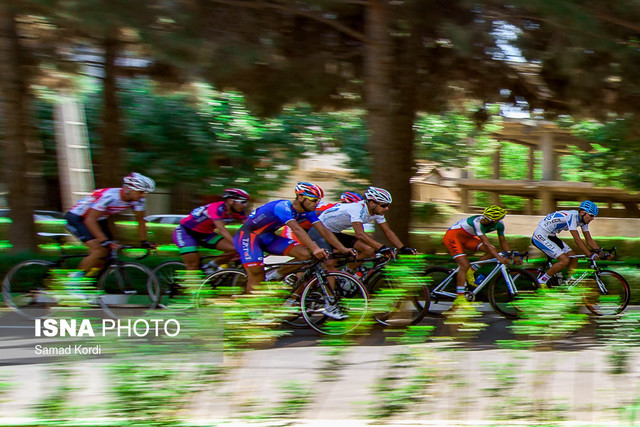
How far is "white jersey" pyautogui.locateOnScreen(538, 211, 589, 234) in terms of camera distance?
11594 mm

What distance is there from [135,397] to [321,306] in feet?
16.7

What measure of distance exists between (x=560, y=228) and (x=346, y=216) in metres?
3.57

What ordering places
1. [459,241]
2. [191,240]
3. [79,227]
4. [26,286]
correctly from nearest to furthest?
[26,286] → [79,227] → [191,240] → [459,241]

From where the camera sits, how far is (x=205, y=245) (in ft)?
34.9

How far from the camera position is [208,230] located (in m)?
10.6

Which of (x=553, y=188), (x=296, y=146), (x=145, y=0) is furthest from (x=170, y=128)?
(x=553, y=188)

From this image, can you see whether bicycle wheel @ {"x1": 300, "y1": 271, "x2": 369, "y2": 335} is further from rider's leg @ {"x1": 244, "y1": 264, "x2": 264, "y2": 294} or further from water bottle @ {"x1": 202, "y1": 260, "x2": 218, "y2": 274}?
water bottle @ {"x1": 202, "y1": 260, "x2": 218, "y2": 274}

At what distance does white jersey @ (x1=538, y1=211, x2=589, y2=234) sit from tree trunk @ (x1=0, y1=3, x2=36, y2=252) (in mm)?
8201

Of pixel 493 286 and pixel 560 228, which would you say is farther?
pixel 560 228

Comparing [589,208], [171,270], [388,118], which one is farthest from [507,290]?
[171,270]

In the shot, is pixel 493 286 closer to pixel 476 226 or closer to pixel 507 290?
pixel 507 290

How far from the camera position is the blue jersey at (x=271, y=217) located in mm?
9094

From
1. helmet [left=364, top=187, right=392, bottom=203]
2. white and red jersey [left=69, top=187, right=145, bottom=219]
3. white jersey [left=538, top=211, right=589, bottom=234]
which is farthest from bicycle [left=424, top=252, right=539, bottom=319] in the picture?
white and red jersey [left=69, top=187, right=145, bottom=219]

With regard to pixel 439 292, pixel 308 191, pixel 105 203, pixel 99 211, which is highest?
pixel 308 191
